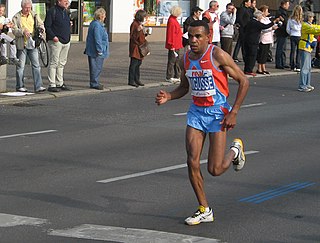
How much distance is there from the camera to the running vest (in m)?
8.62

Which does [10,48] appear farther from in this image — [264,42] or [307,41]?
[264,42]

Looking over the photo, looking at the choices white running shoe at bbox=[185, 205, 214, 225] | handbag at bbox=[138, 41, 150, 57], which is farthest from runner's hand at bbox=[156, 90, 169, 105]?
handbag at bbox=[138, 41, 150, 57]

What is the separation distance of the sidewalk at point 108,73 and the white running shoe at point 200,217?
977 centimetres

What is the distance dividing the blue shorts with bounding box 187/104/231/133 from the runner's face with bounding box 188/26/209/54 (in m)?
0.56

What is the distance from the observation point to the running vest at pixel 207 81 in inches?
339

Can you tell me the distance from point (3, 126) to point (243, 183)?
5.61 meters

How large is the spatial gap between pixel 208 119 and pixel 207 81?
36cm

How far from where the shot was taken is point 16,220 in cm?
854

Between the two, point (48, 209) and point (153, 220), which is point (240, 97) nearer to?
point (153, 220)

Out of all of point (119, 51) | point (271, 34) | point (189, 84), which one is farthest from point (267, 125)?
point (119, 51)

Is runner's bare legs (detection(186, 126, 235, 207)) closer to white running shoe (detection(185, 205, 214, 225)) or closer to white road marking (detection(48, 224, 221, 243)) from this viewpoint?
white running shoe (detection(185, 205, 214, 225))

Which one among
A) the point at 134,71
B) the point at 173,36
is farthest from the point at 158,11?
the point at 134,71

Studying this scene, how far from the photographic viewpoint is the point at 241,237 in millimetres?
8000

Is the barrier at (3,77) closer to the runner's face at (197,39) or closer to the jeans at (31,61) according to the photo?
the jeans at (31,61)
